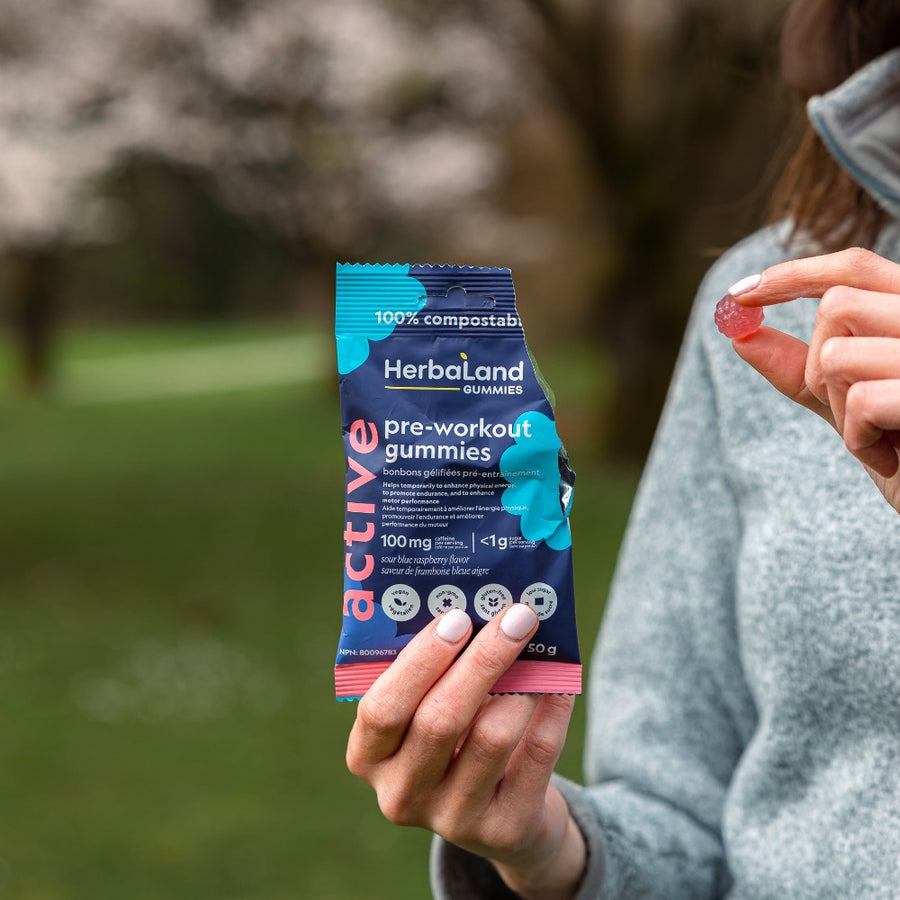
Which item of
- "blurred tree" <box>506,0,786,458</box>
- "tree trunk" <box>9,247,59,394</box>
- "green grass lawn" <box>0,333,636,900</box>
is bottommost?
"green grass lawn" <box>0,333,636,900</box>

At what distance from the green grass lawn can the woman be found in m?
2.56

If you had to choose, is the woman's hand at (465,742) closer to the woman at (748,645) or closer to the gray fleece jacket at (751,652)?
the woman at (748,645)

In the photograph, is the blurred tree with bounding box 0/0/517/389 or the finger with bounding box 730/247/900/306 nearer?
the finger with bounding box 730/247/900/306

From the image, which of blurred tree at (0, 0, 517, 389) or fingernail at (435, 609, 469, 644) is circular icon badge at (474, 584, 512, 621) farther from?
blurred tree at (0, 0, 517, 389)

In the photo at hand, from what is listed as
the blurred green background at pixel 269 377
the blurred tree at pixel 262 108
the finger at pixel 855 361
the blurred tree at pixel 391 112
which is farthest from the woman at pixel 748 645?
the blurred tree at pixel 262 108

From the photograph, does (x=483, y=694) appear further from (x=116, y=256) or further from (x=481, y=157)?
(x=116, y=256)

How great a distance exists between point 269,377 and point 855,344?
19562 mm

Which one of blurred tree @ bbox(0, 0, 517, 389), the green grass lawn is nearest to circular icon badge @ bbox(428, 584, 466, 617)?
the green grass lawn

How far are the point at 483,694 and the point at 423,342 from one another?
320 millimetres

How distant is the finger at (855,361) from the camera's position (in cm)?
85

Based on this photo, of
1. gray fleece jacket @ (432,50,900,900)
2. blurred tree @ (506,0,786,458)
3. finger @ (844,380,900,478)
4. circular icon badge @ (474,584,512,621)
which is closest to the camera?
finger @ (844,380,900,478)

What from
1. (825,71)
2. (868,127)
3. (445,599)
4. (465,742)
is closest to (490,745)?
(465,742)

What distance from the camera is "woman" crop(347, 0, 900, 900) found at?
1016 mm

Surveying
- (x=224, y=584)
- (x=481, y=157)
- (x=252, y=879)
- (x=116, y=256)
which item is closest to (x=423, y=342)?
(x=252, y=879)
